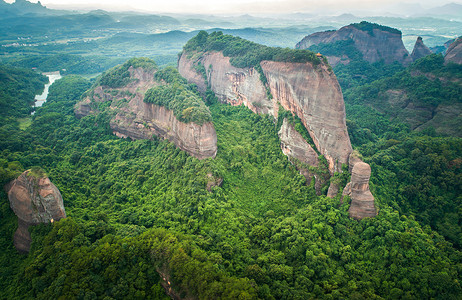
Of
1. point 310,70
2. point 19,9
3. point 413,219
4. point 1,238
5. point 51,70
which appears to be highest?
point 19,9

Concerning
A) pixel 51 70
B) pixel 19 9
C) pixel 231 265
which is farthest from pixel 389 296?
pixel 19 9

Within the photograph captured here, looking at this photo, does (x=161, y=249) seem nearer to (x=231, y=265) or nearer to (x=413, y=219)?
(x=231, y=265)

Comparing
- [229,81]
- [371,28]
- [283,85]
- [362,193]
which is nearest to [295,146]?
[283,85]

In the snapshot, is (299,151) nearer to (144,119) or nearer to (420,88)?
(144,119)

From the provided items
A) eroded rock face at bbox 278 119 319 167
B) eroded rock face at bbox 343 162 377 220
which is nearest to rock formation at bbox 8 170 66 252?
eroded rock face at bbox 278 119 319 167

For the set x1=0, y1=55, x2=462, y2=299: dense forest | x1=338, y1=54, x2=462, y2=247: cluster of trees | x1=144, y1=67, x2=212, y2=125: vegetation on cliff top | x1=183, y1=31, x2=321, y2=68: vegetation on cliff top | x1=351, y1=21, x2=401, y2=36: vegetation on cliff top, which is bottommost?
x1=0, y1=55, x2=462, y2=299: dense forest

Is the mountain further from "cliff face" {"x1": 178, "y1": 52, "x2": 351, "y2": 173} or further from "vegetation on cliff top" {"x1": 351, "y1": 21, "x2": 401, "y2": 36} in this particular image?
"vegetation on cliff top" {"x1": 351, "y1": 21, "x2": 401, "y2": 36}

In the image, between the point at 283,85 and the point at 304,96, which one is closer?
the point at 304,96
